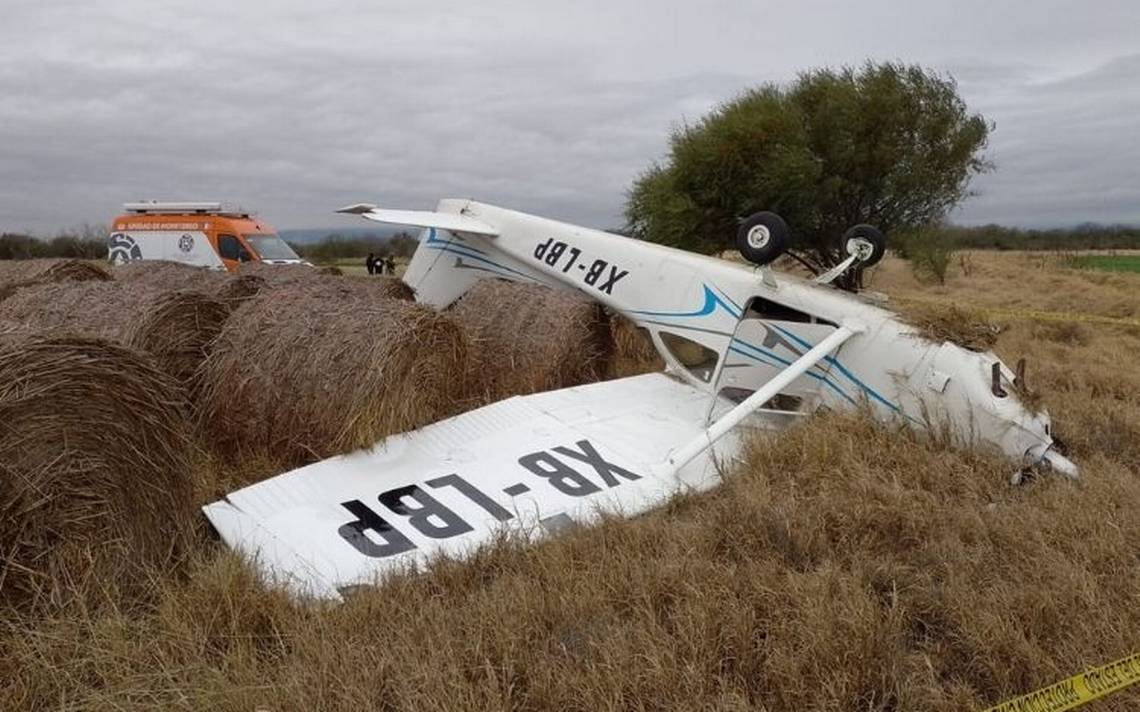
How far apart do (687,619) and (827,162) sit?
1406 cm

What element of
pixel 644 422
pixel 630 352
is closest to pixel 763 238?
pixel 644 422

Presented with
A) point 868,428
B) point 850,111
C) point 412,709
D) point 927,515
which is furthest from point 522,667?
point 850,111

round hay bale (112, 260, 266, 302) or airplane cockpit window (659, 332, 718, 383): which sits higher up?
round hay bale (112, 260, 266, 302)

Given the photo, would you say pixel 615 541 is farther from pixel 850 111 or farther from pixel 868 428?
pixel 850 111

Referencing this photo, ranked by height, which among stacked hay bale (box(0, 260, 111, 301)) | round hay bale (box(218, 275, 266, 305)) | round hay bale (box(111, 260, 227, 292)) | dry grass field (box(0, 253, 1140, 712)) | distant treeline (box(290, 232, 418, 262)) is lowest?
distant treeline (box(290, 232, 418, 262))

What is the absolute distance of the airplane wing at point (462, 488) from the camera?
4.57 metres

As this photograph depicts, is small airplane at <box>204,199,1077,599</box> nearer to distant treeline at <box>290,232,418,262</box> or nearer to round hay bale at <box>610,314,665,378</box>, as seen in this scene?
round hay bale at <box>610,314,665,378</box>

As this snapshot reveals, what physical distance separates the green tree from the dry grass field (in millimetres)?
11419

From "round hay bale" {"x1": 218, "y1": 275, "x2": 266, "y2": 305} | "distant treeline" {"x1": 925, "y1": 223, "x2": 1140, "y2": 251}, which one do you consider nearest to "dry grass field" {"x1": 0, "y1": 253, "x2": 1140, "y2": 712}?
"round hay bale" {"x1": 218, "y1": 275, "x2": 266, "y2": 305}

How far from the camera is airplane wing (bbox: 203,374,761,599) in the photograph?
15.0ft

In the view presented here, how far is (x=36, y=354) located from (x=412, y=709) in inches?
100

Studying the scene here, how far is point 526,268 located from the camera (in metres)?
9.53

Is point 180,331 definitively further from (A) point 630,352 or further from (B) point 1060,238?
(B) point 1060,238

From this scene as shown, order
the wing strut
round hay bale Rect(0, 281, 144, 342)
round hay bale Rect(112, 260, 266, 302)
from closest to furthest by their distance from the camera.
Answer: the wing strut
round hay bale Rect(0, 281, 144, 342)
round hay bale Rect(112, 260, 266, 302)
